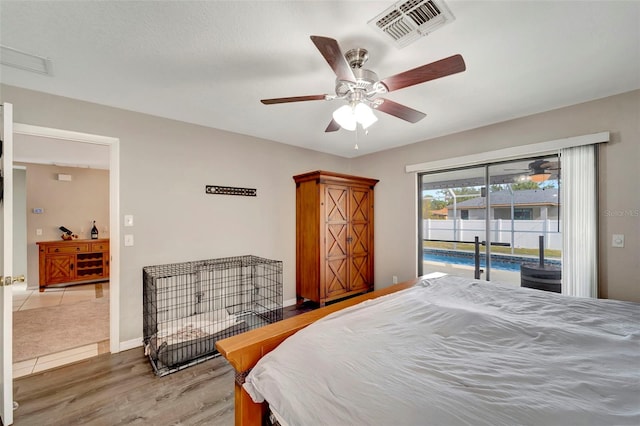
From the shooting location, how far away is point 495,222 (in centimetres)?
346

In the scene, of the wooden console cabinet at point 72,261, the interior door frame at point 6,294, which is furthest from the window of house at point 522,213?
the wooden console cabinet at point 72,261

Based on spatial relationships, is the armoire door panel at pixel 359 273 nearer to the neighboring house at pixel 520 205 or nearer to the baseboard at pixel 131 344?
the neighboring house at pixel 520 205

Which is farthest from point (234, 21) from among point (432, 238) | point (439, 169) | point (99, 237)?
point (99, 237)

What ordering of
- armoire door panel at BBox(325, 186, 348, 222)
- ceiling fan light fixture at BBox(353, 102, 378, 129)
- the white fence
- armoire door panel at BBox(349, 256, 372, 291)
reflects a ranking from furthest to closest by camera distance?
armoire door panel at BBox(349, 256, 372, 291)
armoire door panel at BBox(325, 186, 348, 222)
the white fence
ceiling fan light fixture at BBox(353, 102, 378, 129)

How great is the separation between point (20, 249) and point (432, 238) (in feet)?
25.5

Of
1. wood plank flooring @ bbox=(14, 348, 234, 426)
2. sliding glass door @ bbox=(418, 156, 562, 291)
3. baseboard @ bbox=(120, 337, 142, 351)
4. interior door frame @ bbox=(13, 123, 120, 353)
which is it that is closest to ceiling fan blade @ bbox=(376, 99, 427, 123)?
sliding glass door @ bbox=(418, 156, 562, 291)

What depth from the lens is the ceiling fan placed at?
56.6 inches

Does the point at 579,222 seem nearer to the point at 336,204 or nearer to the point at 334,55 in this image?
the point at 336,204

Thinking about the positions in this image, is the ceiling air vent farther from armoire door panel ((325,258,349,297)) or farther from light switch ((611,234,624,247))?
armoire door panel ((325,258,349,297))

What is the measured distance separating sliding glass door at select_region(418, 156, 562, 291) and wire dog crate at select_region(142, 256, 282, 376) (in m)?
2.50

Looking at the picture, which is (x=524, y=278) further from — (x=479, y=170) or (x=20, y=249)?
(x=20, y=249)

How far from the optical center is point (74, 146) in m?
3.85

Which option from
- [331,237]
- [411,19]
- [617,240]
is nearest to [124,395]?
[331,237]

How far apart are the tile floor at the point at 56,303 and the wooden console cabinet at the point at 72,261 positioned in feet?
0.63
